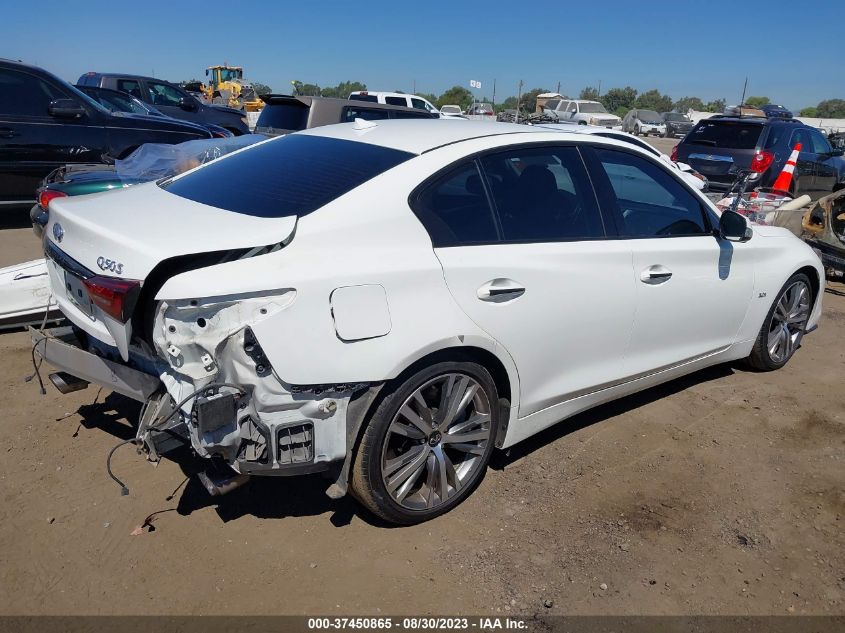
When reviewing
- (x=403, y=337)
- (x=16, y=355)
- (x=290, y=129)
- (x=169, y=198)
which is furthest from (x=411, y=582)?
(x=290, y=129)

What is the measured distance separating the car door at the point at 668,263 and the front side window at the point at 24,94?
7.33 metres

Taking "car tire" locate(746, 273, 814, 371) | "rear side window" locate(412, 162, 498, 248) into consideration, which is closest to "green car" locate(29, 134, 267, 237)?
"rear side window" locate(412, 162, 498, 248)

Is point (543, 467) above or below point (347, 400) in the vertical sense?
below

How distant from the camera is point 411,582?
8.99 ft

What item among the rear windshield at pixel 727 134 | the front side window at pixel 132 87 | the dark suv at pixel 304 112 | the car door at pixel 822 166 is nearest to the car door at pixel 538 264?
the dark suv at pixel 304 112

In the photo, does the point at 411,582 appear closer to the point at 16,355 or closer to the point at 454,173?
the point at 454,173

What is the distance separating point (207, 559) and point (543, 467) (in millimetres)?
1759

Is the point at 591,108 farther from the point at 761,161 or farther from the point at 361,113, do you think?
the point at 361,113

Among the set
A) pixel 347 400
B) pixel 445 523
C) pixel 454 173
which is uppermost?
pixel 454 173

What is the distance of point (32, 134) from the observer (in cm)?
814

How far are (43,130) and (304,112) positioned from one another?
3351 millimetres

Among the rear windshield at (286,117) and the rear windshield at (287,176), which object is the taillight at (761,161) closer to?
the rear windshield at (286,117)

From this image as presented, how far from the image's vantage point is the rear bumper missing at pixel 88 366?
107 inches

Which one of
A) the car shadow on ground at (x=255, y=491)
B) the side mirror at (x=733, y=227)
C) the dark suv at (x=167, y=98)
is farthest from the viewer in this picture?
the dark suv at (x=167, y=98)
